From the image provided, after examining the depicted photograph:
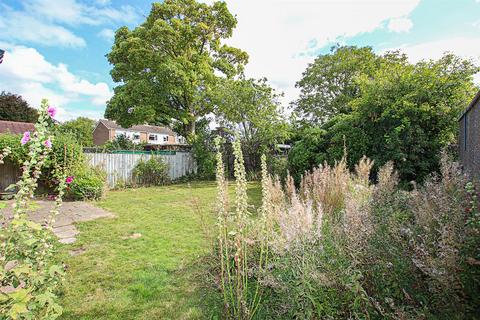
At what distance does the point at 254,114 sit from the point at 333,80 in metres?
9.93

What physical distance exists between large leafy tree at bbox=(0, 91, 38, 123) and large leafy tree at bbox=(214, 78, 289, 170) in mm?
22014

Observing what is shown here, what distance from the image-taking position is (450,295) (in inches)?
53.9

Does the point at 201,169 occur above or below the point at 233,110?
below

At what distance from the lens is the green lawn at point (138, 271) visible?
2330 millimetres

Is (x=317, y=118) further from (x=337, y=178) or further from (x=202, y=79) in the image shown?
(x=337, y=178)

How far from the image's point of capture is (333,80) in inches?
740

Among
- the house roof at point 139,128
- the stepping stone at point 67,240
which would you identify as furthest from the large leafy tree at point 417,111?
the house roof at point 139,128

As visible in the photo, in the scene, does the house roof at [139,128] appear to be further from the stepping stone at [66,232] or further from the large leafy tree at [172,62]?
the stepping stone at [66,232]

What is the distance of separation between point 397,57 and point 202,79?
13.6m

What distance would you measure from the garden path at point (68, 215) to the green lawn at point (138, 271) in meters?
0.20

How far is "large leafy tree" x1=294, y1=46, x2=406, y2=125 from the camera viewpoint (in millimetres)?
17375

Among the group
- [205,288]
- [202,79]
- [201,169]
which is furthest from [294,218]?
[202,79]

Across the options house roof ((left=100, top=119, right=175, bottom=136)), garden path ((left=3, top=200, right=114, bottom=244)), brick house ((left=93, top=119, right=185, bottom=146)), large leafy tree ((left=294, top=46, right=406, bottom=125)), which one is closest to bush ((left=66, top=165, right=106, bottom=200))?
garden path ((left=3, top=200, right=114, bottom=244))

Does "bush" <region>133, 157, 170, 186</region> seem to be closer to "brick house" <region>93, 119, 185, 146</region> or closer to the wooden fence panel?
the wooden fence panel
